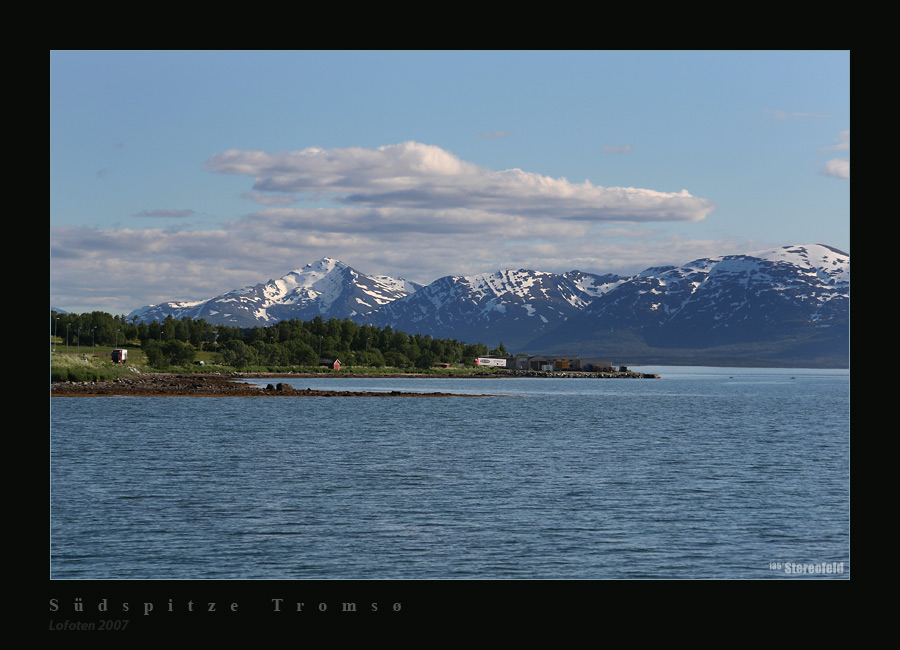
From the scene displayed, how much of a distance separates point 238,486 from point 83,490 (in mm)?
8695

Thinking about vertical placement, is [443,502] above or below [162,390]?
above

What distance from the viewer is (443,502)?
43656 mm

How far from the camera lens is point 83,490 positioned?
158ft

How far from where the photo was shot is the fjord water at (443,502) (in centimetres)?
3041

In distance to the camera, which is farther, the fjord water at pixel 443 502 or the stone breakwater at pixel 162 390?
the stone breakwater at pixel 162 390

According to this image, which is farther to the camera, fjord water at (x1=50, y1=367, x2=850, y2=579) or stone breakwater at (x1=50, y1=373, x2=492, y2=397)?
stone breakwater at (x1=50, y1=373, x2=492, y2=397)

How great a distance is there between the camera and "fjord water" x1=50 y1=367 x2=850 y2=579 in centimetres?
3041

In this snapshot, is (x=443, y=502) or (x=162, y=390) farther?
(x=162, y=390)

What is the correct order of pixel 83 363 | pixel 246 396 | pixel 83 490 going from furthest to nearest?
pixel 83 363, pixel 246 396, pixel 83 490
